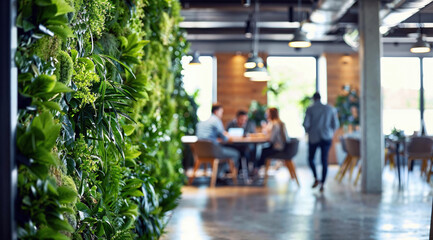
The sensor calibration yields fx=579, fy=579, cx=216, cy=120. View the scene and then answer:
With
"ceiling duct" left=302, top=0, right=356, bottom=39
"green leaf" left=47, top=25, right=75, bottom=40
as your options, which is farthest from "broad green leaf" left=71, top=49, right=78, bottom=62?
"ceiling duct" left=302, top=0, right=356, bottom=39

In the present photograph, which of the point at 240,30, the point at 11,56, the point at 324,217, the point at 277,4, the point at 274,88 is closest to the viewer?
the point at 11,56

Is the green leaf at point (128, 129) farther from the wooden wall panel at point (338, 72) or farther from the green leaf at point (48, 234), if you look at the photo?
Result: the wooden wall panel at point (338, 72)

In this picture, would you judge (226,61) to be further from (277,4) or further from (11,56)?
(11,56)

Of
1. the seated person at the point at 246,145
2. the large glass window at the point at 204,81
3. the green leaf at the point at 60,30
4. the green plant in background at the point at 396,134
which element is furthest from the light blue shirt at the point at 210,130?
the green leaf at the point at 60,30

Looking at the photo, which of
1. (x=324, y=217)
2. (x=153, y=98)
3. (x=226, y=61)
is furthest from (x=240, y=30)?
(x=153, y=98)

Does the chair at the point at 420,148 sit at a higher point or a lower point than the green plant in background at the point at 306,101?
lower

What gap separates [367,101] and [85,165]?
636 centimetres

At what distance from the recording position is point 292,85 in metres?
15.9

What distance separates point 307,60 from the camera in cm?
1600

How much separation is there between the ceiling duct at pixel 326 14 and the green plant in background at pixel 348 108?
488cm

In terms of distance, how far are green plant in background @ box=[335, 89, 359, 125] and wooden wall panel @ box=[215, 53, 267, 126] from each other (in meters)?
2.01

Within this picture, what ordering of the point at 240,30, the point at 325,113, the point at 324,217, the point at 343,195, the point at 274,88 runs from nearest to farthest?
the point at 324,217 < the point at 343,195 < the point at 325,113 < the point at 240,30 < the point at 274,88

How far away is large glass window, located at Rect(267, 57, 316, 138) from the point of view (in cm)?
1568

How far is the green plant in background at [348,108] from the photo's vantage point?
14727 millimetres
